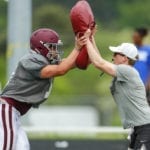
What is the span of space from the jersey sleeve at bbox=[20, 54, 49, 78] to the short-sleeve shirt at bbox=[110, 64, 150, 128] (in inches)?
29.6

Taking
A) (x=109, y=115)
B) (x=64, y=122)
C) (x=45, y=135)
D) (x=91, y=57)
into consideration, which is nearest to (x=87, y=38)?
(x=91, y=57)

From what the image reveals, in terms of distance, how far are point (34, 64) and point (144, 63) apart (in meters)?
3.98

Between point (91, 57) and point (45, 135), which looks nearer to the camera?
point (91, 57)

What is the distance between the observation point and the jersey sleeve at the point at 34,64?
11.6m

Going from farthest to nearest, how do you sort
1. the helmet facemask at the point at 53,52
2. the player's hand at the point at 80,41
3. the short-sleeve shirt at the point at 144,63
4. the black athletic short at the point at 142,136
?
1. the short-sleeve shirt at the point at 144,63
2. the black athletic short at the point at 142,136
3. the helmet facemask at the point at 53,52
4. the player's hand at the point at 80,41

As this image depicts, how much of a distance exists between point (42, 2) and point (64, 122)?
36.9ft

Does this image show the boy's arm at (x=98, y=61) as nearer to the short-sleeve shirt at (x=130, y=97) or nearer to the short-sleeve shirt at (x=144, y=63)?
the short-sleeve shirt at (x=130, y=97)

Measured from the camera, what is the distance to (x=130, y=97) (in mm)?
11852

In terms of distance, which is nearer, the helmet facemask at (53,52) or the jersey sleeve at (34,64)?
the jersey sleeve at (34,64)

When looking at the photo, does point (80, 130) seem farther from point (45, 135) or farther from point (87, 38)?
point (87, 38)

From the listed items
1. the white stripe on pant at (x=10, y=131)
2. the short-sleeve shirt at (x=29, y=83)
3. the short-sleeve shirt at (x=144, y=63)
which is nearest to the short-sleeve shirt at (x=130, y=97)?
the short-sleeve shirt at (x=29, y=83)

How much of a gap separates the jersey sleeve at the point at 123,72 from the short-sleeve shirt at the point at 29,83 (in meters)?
0.72

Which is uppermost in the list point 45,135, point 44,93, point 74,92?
point 44,93

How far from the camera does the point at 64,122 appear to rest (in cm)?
2442
